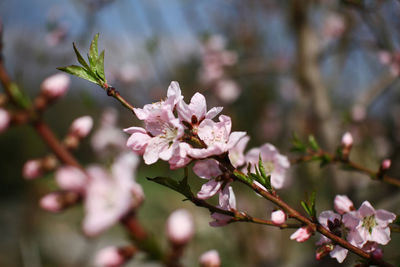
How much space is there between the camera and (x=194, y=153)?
46cm

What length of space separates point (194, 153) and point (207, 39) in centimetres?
219

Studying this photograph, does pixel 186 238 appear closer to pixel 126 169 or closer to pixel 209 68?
pixel 126 169

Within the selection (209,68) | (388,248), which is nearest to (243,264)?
(209,68)

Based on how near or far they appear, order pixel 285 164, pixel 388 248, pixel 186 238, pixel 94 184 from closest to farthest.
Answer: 1. pixel 94 184
2. pixel 186 238
3. pixel 285 164
4. pixel 388 248

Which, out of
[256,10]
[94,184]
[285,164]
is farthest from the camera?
[256,10]

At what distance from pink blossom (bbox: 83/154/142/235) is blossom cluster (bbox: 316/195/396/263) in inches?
14.0

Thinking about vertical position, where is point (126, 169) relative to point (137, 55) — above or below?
above

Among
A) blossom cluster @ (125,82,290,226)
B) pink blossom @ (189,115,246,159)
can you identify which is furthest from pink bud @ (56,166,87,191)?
pink blossom @ (189,115,246,159)

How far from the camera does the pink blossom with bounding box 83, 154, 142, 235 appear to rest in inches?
15.3

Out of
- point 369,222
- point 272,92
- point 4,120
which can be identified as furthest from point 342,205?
point 272,92

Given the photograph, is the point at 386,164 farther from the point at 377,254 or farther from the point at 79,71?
the point at 79,71

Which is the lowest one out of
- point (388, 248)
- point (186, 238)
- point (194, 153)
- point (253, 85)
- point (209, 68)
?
point (253, 85)

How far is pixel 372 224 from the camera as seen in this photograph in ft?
1.87

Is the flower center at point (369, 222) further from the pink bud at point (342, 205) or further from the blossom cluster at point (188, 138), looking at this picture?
the blossom cluster at point (188, 138)
